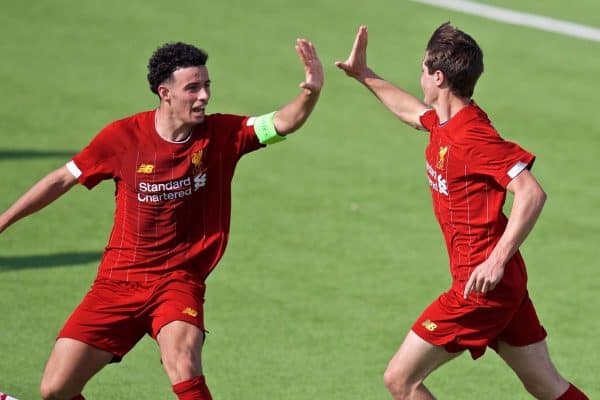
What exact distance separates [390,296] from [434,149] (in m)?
3.86

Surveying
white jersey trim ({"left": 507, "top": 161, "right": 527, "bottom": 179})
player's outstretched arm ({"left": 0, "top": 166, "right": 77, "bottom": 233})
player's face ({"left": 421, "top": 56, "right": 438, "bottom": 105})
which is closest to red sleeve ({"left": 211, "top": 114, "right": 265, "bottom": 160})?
player's outstretched arm ({"left": 0, "top": 166, "right": 77, "bottom": 233})

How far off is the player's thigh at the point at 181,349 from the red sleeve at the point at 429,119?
72.0 inches

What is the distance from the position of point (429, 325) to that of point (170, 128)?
195 centimetres

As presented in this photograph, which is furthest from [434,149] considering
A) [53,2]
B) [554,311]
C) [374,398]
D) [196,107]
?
[53,2]

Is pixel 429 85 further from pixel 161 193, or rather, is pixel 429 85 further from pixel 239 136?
pixel 161 193

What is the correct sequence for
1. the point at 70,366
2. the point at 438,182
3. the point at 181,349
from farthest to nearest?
the point at 70,366, the point at 438,182, the point at 181,349

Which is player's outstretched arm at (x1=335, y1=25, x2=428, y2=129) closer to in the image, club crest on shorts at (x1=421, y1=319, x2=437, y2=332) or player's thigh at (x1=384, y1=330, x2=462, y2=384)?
club crest on shorts at (x1=421, y1=319, x2=437, y2=332)

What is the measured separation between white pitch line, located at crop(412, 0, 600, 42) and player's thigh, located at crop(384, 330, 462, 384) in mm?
11508

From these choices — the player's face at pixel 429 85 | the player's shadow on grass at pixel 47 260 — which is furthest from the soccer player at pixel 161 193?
the player's shadow on grass at pixel 47 260

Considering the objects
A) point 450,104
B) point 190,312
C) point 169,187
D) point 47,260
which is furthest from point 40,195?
point 47,260

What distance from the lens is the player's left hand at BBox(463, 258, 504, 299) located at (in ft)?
24.2

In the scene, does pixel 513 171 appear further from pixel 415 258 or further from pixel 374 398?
pixel 415 258

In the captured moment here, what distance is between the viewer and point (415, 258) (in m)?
12.6

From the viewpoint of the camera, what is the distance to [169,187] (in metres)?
8.26
